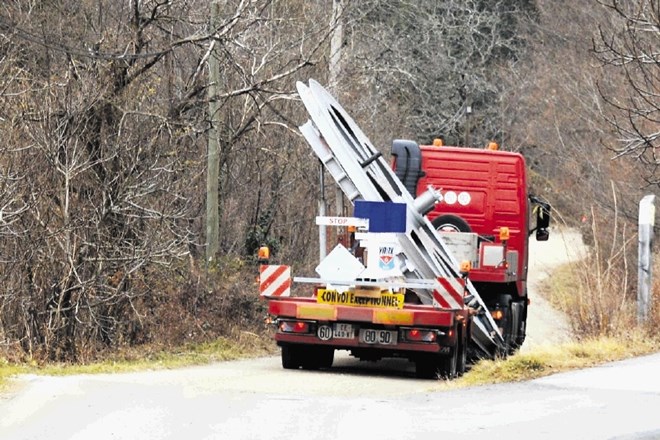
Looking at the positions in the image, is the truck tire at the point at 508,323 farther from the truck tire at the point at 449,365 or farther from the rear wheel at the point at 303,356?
the rear wheel at the point at 303,356

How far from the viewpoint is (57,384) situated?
12891 millimetres

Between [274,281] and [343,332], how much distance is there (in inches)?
45.9

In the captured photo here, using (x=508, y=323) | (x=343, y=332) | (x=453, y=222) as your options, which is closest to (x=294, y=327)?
(x=343, y=332)

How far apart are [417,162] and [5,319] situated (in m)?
6.72

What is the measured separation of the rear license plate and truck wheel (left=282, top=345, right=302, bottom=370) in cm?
82

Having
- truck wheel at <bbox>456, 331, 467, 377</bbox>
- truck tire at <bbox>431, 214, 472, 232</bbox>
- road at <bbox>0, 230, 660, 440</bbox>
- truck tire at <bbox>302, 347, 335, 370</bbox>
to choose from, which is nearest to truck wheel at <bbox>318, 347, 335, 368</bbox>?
truck tire at <bbox>302, 347, 335, 370</bbox>

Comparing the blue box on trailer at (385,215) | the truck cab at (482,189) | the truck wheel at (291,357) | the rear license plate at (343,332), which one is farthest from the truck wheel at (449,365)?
the truck cab at (482,189)

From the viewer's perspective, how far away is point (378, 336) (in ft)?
54.1

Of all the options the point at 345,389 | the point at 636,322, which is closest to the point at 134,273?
the point at 345,389

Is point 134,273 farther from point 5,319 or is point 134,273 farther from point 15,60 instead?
point 15,60

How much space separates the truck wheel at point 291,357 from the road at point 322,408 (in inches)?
70.0

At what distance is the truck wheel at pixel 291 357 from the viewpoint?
56.5 ft

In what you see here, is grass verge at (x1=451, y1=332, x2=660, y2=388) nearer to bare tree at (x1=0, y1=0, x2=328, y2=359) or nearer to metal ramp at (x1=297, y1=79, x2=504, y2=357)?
metal ramp at (x1=297, y1=79, x2=504, y2=357)

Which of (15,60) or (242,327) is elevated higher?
(15,60)
